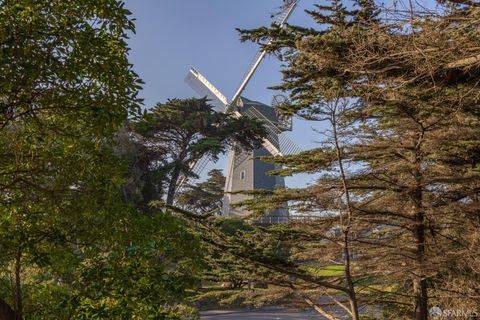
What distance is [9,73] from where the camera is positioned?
9.51 ft

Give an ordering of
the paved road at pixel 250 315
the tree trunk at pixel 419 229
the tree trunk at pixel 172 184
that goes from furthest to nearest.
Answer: the tree trunk at pixel 172 184, the paved road at pixel 250 315, the tree trunk at pixel 419 229

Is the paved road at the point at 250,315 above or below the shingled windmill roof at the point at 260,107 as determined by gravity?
below

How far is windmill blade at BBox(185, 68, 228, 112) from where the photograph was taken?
36.3 m

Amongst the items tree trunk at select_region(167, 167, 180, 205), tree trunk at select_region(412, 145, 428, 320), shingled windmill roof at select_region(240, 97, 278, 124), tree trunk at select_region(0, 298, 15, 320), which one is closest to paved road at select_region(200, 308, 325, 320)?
tree trunk at select_region(167, 167, 180, 205)

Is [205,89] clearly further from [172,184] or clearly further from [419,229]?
[419,229]

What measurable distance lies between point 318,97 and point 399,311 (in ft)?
23.2

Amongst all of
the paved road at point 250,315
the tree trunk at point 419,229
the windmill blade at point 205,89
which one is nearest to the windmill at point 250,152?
the windmill blade at point 205,89

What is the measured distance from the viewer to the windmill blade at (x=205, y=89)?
119 ft

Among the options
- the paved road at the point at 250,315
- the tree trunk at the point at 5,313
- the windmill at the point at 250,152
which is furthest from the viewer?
the windmill at the point at 250,152

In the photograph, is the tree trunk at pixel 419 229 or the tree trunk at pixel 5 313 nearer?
the tree trunk at pixel 5 313

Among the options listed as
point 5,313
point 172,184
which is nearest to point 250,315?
point 172,184

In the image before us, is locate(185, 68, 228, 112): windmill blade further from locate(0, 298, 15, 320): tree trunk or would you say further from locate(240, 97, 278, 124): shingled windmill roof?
locate(0, 298, 15, 320): tree trunk

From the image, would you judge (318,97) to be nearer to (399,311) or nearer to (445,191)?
(445,191)

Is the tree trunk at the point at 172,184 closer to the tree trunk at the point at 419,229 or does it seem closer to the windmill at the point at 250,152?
the windmill at the point at 250,152
